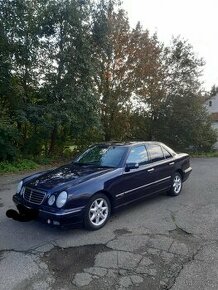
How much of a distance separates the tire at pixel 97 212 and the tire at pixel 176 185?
2.41m

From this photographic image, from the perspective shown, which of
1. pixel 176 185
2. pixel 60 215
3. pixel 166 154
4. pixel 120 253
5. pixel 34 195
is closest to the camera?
pixel 120 253

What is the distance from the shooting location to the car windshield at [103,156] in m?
5.59

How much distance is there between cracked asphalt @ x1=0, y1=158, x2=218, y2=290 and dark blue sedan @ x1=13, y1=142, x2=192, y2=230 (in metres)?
0.33

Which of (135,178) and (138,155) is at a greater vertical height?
(138,155)

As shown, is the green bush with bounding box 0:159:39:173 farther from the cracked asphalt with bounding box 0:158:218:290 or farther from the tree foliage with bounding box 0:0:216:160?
the cracked asphalt with bounding box 0:158:218:290

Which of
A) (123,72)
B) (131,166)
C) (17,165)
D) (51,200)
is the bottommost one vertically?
(17,165)

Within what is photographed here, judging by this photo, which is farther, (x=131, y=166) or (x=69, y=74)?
(x=69, y=74)

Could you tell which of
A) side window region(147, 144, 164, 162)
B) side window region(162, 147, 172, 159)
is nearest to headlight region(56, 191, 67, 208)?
side window region(147, 144, 164, 162)

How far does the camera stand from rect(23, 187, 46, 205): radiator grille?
4.59 metres

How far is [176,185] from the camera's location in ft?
23.1

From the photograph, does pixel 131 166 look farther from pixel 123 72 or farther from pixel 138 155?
pixel 123 72

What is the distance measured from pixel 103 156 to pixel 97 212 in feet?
4.48

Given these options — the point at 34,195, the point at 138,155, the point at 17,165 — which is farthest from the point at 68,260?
the point at 17,165

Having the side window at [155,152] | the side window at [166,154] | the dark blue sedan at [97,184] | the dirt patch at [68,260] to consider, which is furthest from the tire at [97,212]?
the side window at [166,154]
